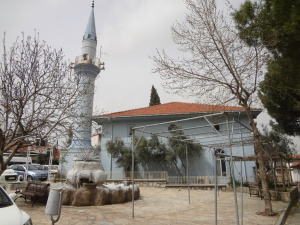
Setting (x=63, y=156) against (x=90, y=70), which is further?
(x=90, y=70)

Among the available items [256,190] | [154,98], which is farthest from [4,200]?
[154,98]

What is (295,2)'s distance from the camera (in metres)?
8.52

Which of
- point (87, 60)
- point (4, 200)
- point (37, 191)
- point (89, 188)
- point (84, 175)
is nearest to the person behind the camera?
point (4, 200)

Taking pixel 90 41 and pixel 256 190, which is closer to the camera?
pixel 256 190

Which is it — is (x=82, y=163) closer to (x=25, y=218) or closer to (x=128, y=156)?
(x=25, y=218)

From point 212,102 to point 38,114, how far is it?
738cm

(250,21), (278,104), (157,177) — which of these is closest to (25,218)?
(250,21)

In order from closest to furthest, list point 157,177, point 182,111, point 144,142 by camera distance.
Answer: point 157,177
point 144,142
point 182,111

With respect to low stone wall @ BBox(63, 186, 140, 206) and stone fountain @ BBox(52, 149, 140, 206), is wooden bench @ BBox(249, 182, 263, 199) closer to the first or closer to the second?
stone fountain @ BBox(52, 149, 140, 206)

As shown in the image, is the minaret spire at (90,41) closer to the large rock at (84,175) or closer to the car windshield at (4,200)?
the large rock at (84,175)

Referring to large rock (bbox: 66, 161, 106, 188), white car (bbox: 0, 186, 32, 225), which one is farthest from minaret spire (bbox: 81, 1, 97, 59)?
white car (bbox: 0, 186, 32, 225)

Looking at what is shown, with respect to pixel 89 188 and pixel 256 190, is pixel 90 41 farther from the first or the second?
pixel 256 190

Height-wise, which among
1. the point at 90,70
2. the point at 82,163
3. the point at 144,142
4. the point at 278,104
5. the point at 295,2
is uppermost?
the point at 90,70

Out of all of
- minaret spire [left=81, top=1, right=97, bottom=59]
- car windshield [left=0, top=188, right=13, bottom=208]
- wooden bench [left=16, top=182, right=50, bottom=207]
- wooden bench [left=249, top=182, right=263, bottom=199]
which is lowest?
wooden bench [left=249, top=182, right=263, bottom=199]
